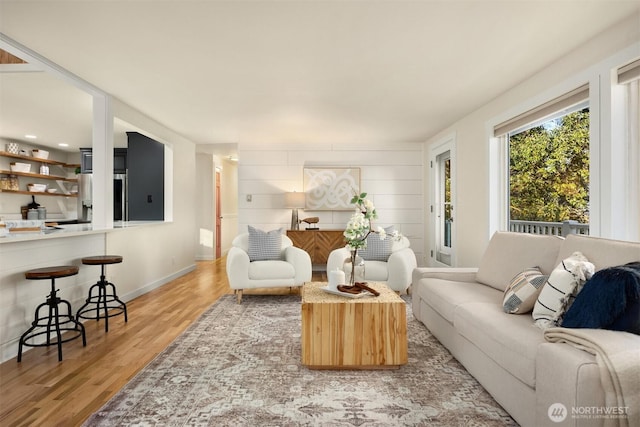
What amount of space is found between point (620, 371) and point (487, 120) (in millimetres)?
3552

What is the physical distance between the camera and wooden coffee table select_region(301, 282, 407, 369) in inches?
94.1

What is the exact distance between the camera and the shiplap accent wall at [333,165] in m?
6.48

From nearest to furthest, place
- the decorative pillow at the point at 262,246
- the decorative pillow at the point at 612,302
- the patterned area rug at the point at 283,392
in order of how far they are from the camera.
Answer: the decorative pillow at the point at 612,302 → the patterned area rug at the point at 283,392 → the decorative pillow at the point at 262,246

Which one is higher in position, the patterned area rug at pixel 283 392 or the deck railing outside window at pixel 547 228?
the deck railing outside window at pixel 547 228

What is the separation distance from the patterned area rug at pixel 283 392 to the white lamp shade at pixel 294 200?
3325 millimetres

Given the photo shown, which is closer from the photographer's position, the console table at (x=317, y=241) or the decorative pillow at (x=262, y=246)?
the decorative pillow at (x=262, y=246)

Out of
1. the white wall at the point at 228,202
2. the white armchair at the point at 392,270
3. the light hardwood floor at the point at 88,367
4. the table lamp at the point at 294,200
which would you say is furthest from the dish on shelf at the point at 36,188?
the white armchair at the point at 392,270

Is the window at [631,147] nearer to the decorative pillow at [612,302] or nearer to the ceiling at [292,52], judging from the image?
the ceiling at [292,52]

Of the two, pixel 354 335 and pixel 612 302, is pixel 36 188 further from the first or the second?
pixel 612 302

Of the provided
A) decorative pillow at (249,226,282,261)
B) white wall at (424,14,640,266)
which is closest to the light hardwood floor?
decorative pillow at (249,226,282,261)

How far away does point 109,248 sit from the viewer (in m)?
3.94

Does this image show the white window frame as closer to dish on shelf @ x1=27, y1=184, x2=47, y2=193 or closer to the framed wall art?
the framed wall art

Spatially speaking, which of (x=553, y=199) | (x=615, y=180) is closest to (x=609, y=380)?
(x=615, y=180)

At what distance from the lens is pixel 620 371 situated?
1.30m
